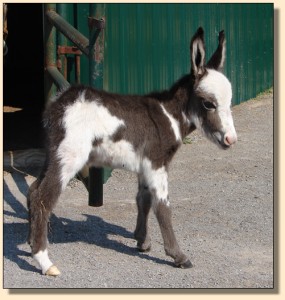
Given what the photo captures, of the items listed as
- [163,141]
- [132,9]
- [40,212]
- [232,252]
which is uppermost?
[132,9]

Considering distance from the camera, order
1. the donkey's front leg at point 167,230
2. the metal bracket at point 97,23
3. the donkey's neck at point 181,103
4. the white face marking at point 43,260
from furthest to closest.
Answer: the metal bracket at point 97,23, the donkey's neck at point 181,103, the donkey's front leg at point 167,230, the white face marking at point 43,260

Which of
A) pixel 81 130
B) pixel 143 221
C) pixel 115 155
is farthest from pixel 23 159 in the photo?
pixel 81 130

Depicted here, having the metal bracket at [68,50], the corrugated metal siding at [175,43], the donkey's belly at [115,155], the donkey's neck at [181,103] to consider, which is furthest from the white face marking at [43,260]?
the corrugated metal siding at [175,43]

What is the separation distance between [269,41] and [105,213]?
6.42 meters

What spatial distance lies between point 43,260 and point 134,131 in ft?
4.08

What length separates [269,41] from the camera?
510 inches

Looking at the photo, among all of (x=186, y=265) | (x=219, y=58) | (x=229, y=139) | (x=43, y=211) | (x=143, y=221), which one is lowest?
(x=186, y=265)

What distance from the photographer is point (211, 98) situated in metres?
6.09

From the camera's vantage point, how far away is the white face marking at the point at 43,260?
5.91m

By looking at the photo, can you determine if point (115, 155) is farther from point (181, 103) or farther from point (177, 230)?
point (177, 230)

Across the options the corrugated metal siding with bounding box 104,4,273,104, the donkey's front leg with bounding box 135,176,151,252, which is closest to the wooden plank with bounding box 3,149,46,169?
the corrugated metal siding with bounding box 104,4,273,104

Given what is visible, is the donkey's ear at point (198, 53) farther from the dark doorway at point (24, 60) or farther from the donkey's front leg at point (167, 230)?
the dark doorway at point (24, 60)

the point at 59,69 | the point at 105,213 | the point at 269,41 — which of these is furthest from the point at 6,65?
the point at 105,213

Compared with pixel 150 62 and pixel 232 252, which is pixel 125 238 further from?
pixel 150 62
